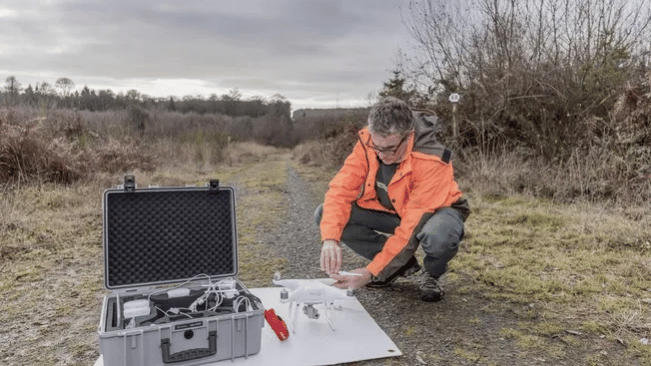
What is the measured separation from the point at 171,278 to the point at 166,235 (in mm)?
269

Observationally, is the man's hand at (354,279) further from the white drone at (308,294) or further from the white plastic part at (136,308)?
the white plastic part at (136,308)

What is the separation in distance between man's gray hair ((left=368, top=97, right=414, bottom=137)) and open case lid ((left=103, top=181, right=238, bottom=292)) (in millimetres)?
1036

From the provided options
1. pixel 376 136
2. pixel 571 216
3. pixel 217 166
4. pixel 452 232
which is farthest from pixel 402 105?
pixel 217 166

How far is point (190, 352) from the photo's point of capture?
2355 millimetres

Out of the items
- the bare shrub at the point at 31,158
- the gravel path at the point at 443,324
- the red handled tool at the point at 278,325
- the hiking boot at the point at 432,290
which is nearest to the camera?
the gravel path at the point at 443,324

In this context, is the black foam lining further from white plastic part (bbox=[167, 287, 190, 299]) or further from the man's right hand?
the man's right hand

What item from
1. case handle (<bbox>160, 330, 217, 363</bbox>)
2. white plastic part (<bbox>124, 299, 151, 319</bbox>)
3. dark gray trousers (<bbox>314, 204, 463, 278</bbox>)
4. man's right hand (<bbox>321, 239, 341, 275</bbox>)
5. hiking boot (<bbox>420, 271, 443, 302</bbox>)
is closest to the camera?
case handle (<bbox>160, 330, 217, 363</bbox>)

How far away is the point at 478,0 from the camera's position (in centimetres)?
970

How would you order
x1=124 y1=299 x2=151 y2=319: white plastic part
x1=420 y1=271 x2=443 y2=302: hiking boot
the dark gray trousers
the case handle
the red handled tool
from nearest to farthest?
the case handle < x1=124 y1=299 x2=151 y2=319: white plastic part < the red handled tool < the dark gray trousers < x1=420 y1=271 x2=443 y2=302: hiking boot

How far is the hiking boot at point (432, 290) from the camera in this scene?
333 cm

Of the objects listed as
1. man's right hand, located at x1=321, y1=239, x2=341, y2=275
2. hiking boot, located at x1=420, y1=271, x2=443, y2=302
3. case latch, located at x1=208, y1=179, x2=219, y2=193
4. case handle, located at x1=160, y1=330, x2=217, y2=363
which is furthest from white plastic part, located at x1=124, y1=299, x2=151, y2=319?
hiking boot, located at x1=420, y1=271, x2=443, y2=302

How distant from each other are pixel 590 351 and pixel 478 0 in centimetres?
873

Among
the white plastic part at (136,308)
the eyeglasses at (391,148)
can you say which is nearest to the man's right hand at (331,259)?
the eyeglasses at (391,148)

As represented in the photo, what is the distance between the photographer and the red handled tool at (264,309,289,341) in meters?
2.71
